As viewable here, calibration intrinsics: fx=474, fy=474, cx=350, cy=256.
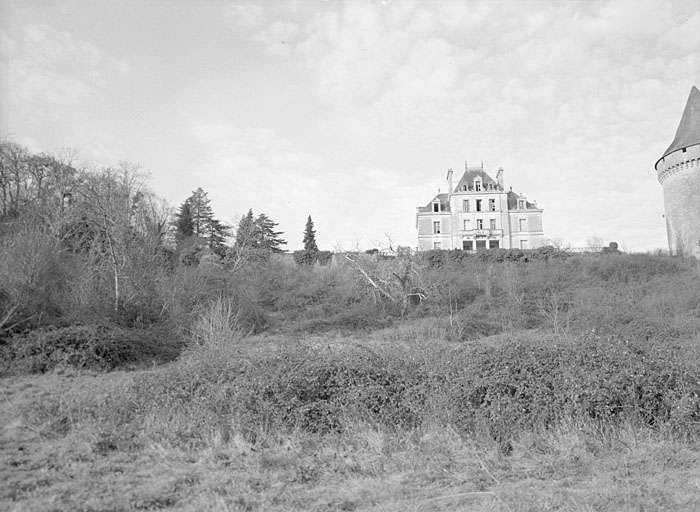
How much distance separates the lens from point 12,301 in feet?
45.3

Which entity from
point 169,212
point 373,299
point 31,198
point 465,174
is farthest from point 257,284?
point 465,174

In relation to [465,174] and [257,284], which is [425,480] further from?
[465,174]

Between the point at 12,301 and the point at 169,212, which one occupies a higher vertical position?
the point at 169,212

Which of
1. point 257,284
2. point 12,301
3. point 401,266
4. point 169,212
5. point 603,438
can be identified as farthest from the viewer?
point 169,212

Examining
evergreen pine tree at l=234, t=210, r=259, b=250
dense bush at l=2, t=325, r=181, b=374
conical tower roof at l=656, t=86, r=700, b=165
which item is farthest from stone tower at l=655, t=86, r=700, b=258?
dense bush at l=2, t=325, r=181, b=374

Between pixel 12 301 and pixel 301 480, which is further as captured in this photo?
pixel 12 301

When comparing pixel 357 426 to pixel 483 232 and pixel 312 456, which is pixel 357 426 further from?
pixel 483 232

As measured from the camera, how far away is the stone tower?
112ft

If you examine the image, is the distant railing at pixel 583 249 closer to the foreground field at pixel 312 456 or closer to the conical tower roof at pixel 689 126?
the conical tower roof at pixel 689 126

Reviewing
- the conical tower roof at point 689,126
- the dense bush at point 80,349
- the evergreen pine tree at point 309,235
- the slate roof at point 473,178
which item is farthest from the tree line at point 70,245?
the conical tower roof at point 689,126

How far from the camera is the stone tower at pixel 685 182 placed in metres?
34.1

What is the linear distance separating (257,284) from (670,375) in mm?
22745

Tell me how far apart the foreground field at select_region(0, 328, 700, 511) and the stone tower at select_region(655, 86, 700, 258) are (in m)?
35.1

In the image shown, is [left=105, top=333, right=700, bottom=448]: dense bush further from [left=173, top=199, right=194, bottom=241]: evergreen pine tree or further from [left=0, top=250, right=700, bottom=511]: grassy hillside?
[left=173, top=199, right=194, bottom=241]: evergreen pine tree
